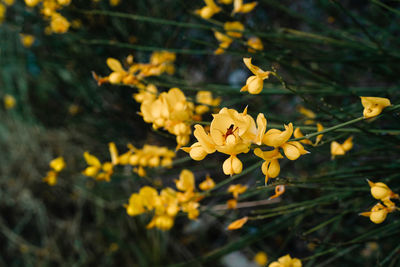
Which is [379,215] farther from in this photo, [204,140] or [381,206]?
[204,140]

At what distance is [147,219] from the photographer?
152 centimetres

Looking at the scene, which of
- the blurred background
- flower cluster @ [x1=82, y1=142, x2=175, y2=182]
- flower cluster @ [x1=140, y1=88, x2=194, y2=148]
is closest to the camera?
flower cluster @ [x1=140, y1=88, x2=194, y2=148]

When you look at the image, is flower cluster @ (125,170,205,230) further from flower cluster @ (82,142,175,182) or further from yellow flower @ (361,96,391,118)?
yellow flower @ (361,96,391,118)

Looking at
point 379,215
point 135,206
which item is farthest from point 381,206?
point 135,206

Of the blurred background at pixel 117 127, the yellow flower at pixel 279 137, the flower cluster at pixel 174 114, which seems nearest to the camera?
the yellow flower at pixel 279 137

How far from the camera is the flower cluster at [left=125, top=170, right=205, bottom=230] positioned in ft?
2.15

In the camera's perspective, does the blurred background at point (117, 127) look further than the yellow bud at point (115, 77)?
Yes

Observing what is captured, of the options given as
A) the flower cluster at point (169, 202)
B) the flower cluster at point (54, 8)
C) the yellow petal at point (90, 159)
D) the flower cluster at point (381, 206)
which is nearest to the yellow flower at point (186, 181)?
the flower cluster at point (169, 202)

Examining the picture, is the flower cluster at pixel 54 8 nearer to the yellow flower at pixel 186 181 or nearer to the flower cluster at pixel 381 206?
the yellow flower at pixel 186 181

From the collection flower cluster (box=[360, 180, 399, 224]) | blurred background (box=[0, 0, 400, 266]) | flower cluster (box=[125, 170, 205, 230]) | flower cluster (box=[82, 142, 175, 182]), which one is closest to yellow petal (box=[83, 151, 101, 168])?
flower cluster (box=[82, 142, 175, 182])

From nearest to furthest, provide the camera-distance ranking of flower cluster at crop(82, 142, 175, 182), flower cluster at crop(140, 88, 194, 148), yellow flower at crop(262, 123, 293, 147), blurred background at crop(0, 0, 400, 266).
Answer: yellow flower at crop(262, 123, 293, 147) < flower cluster at crop(140, 88, 194, 148) < flower cluster at crop(82, 142, 175, 182) < blurred background at crop(0, 0, 400, 266)

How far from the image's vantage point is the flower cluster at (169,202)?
2.15ft

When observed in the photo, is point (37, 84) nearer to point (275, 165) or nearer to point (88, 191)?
point (88, 191)

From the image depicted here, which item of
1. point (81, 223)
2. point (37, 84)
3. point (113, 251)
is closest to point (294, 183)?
point (113, 251)
